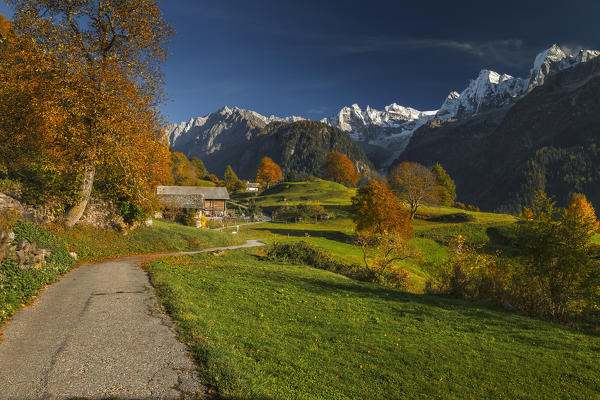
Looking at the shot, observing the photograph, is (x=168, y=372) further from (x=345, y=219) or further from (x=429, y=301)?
(x=345, y=219)

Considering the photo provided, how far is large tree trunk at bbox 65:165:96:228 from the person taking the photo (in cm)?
1909

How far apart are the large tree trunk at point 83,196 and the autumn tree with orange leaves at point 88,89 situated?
57 mm

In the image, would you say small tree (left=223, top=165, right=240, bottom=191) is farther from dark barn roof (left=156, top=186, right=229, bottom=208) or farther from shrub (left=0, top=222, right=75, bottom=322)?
shrub (left=0, top=222, right=75, bottom=322)

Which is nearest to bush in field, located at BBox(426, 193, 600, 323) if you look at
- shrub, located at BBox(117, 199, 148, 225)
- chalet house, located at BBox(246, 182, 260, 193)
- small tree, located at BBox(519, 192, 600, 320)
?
small tree, located at BBox(519, 192, 600, 320)

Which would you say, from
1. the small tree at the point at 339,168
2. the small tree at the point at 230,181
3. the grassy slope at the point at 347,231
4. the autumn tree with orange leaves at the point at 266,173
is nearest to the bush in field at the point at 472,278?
the grassy slope at the point at 347,231

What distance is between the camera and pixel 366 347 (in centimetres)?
964

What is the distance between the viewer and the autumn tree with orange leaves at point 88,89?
1644cm

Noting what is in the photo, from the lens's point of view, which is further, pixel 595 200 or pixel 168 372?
pixel 595 200

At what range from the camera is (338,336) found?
10.4 m

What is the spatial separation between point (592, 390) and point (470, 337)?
384cm

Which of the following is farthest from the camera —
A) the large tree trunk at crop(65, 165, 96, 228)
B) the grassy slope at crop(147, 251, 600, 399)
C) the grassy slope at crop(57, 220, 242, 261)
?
the grassy slope at crop(57, 220, 242, 261)

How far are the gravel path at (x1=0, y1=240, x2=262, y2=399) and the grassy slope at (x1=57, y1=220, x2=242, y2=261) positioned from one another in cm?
996

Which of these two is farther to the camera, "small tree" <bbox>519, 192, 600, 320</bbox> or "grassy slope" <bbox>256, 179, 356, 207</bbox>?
"grassy slope" <bbox>256, 179, 356, 207</bbox>

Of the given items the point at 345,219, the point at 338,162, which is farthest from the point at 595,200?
the point at 345,219
